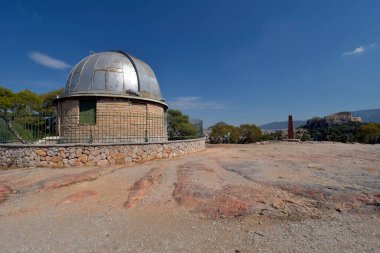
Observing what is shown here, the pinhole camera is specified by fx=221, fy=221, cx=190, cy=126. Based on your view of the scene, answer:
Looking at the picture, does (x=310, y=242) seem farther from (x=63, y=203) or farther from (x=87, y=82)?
(x=87, y=82)

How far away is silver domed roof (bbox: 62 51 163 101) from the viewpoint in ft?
46.7

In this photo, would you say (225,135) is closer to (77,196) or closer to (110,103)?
(110,103)

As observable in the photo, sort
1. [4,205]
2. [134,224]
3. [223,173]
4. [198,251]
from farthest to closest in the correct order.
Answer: [223,173] → [4,205] → [134,224] → [198,251]

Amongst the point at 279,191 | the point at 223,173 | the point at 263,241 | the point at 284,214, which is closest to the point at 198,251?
the point at 263,241

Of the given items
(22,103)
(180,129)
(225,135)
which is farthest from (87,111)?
(225,135)

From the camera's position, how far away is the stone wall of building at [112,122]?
511 inches

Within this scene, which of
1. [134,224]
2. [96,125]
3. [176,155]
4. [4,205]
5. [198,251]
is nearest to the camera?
[198,251]

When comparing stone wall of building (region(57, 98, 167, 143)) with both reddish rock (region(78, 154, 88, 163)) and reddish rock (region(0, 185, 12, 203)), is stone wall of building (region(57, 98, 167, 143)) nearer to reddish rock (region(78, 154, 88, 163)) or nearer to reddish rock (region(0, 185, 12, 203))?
reddish rock (region(78, 154, 88, 163))

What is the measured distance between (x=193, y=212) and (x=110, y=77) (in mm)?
12319

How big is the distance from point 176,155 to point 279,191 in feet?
23.6

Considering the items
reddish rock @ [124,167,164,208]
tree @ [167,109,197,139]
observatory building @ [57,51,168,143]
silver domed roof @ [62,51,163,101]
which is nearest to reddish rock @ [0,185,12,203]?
reddish rock @ [124,167,164,208]

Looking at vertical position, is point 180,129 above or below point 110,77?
below

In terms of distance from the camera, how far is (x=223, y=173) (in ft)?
25.2

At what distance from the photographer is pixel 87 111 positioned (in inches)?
531
